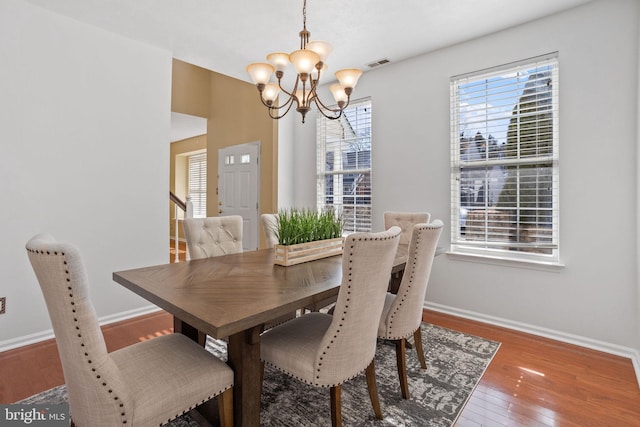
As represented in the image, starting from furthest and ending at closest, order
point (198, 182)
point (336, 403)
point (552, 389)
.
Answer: point (198, 182) < point (552, 389) < point (336, 403)

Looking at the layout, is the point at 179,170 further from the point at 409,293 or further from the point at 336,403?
the point at 336,403

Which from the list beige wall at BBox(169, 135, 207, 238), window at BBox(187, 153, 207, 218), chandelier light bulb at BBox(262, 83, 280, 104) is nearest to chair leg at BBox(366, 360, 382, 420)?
chandelier light bulb at BBox(262, 83, 280, 104)

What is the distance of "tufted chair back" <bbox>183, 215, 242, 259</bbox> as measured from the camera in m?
2.37

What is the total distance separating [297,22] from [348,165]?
1811 millimetres

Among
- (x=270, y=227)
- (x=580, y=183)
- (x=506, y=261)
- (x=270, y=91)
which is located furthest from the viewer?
(x=506, y=261)

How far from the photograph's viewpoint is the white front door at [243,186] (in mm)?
4984

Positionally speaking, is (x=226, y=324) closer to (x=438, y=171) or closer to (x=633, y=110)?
(x=438, y=171)

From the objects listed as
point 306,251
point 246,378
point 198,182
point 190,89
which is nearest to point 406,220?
point 306,251

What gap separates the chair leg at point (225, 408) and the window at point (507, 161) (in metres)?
2.69

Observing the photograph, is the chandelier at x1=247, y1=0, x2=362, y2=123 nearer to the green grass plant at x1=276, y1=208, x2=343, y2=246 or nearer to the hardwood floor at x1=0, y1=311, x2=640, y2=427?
the green grass plant at x1=276, y1=208, x2=343, y2=246

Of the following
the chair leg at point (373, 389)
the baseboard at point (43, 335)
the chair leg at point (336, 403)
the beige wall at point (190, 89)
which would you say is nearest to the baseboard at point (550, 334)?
the chair leg at point (373, 389)

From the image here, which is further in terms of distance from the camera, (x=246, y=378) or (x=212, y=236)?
(x=212, y=236)

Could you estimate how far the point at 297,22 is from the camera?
9.51ft

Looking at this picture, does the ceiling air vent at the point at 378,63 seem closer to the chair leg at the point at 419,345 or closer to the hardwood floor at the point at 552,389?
the chair leg at the point at 419,345
